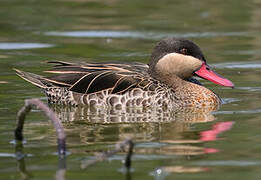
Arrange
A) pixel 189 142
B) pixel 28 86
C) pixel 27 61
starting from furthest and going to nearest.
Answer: pixel 27 61 → pixel 28 86 → pixel 189 142

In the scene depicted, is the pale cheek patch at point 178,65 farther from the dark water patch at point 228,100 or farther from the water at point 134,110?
the water at point 134,110

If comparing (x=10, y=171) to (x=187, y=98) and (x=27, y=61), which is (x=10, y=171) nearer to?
(x=187, y=98)

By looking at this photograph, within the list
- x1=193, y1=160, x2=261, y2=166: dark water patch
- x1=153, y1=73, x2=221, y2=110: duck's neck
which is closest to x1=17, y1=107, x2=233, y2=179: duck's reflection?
x1=193, y1=160, x2=261, y2=166: dark water patch

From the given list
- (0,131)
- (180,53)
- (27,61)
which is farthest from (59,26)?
(0,131)

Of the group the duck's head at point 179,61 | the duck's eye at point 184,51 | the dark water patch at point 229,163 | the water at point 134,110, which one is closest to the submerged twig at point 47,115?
the water at point 134,110

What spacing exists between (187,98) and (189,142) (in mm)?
2902

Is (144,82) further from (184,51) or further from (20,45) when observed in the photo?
(20,45)

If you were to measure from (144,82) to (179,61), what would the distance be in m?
0.65

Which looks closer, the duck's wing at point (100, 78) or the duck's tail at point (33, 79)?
the duck's wing at point (100, 78)

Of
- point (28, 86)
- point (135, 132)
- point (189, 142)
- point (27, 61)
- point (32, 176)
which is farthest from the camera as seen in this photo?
point (27, 61)

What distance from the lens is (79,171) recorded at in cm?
730

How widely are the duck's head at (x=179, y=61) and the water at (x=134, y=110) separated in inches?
23.1

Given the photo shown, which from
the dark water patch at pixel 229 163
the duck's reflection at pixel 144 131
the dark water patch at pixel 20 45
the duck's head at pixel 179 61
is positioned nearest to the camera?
the dark water patch at pixel 229 163

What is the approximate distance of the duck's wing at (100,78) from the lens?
11.4 metres
